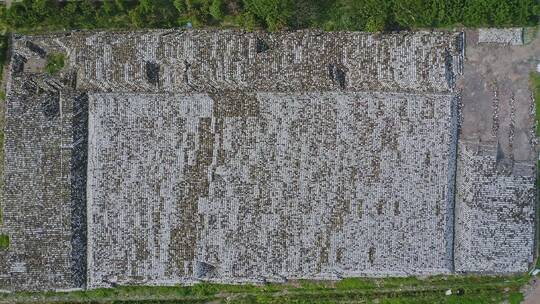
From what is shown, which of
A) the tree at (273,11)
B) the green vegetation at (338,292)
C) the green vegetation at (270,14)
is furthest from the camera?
the green vegetation at (338,292)

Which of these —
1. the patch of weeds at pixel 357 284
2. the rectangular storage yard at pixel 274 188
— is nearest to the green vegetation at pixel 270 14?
the rectangular storage yard at pixel 274 188

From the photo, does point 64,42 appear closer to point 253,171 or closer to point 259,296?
point 253,171

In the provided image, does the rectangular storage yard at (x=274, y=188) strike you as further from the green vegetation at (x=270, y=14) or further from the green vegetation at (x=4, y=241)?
the green vegetation at (x=4, y=241)

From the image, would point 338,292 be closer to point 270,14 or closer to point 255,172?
point 255,172

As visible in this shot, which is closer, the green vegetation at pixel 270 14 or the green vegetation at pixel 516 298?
the green vegetation at pixel 270 14

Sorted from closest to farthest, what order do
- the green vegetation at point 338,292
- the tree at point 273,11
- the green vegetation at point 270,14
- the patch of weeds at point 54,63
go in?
the tree at point 273,11, the green vegetation at point 270,14, the green vegetation at point 338,292, the patch of weeds at point 54,63

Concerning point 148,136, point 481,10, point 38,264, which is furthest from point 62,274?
point 481,10

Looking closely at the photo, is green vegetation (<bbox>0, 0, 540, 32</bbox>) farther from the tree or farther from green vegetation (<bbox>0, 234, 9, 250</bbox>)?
green vegetation (<bbox>0, 234, 9, 250</bbox>)
